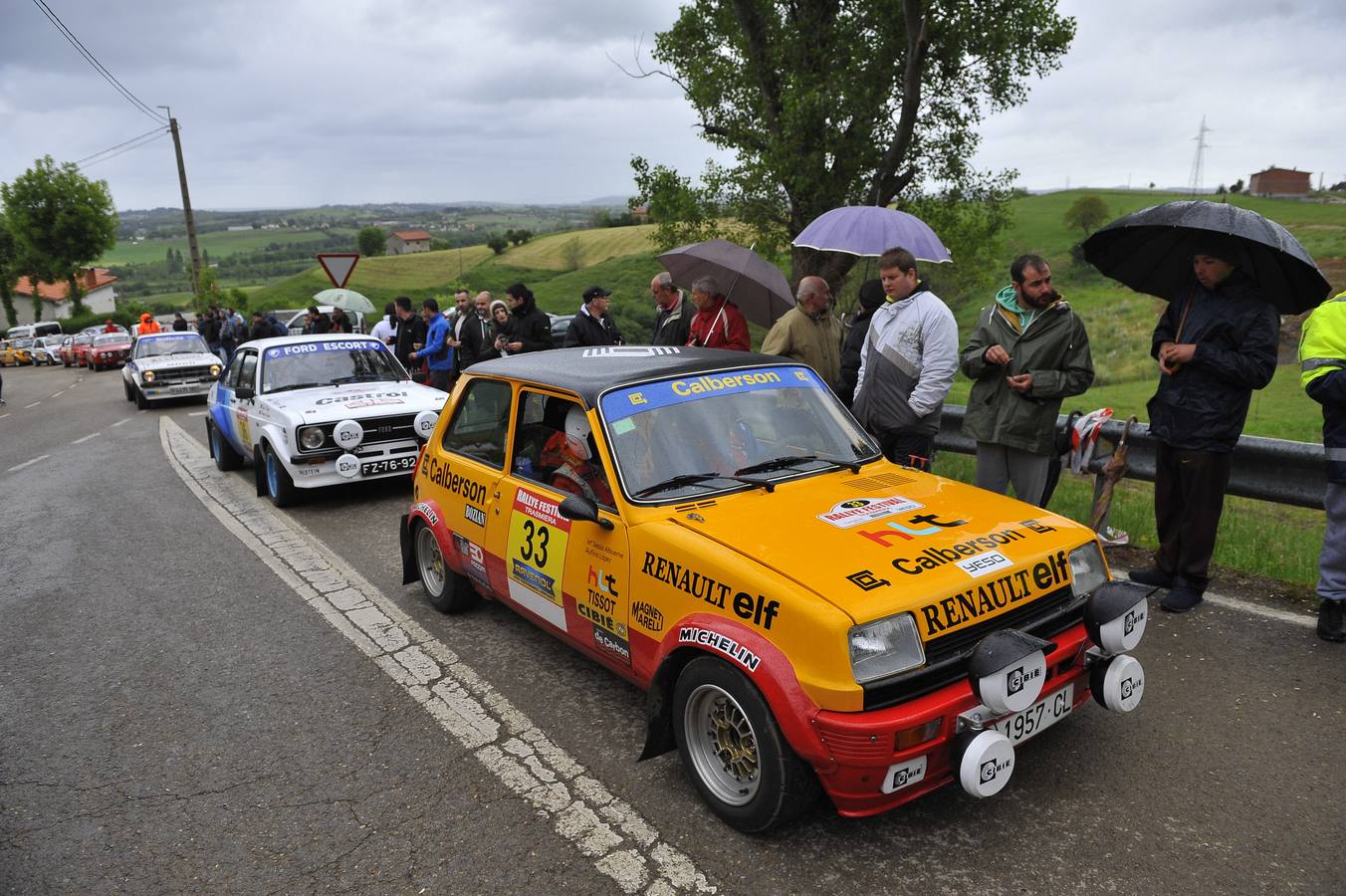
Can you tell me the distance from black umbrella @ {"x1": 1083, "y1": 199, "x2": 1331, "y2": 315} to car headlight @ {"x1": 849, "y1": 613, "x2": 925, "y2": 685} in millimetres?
2847

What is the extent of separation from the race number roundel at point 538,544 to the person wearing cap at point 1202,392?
134 inches

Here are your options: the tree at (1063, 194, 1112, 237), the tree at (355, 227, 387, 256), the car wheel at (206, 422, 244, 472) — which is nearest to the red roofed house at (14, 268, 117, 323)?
the tree at (355, 227, 387, 256)

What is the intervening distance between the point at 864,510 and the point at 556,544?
1422 millimetres

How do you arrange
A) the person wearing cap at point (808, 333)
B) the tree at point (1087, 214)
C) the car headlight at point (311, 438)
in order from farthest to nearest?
the tree at point (1087, 214) → the car headlight at point (311, 438) → the person wearing cap at point (808, 333)

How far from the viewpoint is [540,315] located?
9914 millimetres

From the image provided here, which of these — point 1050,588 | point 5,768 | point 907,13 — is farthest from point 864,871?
point 907,13

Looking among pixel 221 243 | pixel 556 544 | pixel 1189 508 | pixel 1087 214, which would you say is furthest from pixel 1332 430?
pixel 221 243

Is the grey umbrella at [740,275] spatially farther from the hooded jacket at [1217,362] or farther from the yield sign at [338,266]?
the yield sign at [338,266]

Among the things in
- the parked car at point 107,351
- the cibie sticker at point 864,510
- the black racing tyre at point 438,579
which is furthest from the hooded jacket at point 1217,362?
the parked car at point 107,351

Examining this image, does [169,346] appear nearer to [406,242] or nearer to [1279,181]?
[1279,181]

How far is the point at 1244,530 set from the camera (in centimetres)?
595

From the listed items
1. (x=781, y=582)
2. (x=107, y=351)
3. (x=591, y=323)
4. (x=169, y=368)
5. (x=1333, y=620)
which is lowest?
(x=107, y=351)

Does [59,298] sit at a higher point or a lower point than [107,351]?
lower

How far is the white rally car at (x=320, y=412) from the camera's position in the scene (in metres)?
7.88
